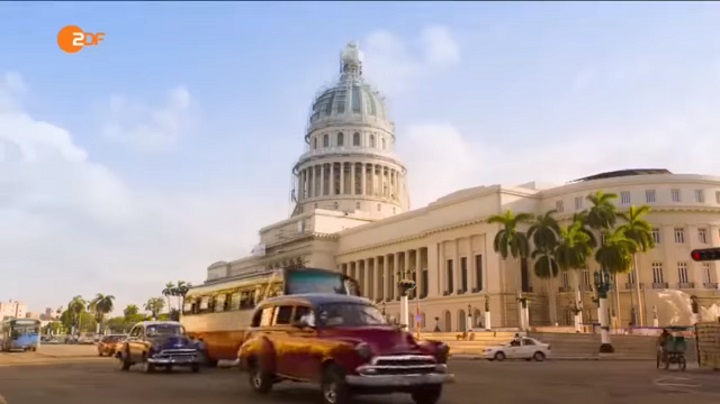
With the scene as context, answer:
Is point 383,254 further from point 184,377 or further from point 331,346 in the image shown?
point 331,346

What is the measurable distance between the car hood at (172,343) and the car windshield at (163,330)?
3.46 ft

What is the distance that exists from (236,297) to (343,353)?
15.8m

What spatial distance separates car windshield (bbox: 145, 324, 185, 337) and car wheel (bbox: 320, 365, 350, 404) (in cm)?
1289

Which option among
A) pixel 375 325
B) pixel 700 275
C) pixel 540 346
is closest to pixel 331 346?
pixel 375 325

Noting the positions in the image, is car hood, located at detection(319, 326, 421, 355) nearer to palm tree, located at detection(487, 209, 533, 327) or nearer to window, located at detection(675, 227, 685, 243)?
palm tree, located at detection(487, 209, 533, 327)

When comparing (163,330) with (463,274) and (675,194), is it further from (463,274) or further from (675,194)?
(675,194)

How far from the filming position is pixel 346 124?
366 feet

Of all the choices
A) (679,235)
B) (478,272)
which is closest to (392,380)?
(679,235)

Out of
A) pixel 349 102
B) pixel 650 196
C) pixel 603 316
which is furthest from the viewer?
pixel 349 102

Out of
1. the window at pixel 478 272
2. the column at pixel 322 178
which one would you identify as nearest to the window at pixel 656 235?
the window at pixel 478 272

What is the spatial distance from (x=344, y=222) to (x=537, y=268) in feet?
148

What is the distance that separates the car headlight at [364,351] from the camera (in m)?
10.6

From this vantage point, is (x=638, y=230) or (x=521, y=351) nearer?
(x=521, y=351)

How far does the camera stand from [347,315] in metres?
12.3
